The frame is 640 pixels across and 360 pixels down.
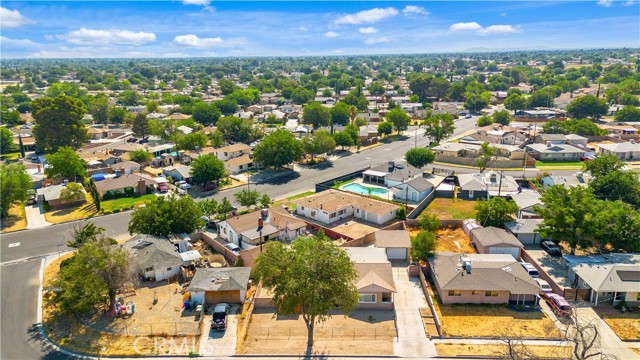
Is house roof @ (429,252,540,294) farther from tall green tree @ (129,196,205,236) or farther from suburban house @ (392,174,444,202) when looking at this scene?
tall green tree @ (129,196,205,236)

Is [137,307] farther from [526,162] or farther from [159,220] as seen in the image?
[526,162]

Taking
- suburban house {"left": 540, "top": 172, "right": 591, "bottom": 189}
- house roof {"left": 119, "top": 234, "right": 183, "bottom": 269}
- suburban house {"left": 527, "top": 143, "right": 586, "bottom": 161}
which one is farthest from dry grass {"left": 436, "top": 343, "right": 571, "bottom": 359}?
suburban house {"left": 527, "top": 143, "right": 586, "bottom": 161}

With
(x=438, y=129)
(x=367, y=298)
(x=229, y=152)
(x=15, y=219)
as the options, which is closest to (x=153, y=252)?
(x=367, y=298)

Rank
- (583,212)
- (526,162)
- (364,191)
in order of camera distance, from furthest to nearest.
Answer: (526,162)
(364,191)
(583,212)

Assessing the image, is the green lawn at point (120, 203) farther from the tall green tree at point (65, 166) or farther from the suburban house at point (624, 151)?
the suburban house at point (624, 151)

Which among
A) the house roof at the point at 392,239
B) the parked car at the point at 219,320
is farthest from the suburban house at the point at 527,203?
the parked car at the point at 219,320

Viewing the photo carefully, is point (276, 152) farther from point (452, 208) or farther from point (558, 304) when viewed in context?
point (558, 304)

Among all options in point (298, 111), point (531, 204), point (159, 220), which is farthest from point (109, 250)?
point (298, 111)
